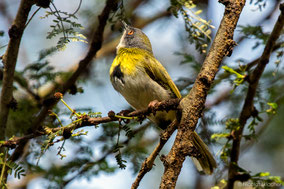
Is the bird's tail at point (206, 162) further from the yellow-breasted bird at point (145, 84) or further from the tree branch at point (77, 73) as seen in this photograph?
the tree branch at point (77, 73)

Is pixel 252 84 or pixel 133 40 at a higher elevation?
pixel 133 40

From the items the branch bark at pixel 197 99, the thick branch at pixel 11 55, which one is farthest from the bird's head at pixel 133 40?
the branch bark at pixel 197 99

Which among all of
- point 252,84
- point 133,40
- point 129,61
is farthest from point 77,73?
point 252,84

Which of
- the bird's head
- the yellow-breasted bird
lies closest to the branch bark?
the yellow-breasted bird

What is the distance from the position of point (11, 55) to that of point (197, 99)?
1.64m

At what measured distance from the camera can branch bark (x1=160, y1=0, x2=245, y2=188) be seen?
1.97 metres

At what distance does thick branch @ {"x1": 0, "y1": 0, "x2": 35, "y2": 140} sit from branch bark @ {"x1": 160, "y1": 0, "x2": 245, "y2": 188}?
1.47 metres

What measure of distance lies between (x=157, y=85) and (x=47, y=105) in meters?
1.11

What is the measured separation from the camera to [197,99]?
2.05 metres

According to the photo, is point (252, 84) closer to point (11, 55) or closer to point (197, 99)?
point (197, 99)

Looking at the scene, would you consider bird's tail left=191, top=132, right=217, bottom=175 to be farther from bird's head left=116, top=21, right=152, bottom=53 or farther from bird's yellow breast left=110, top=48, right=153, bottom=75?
bird's head left=116, top=21, right=152, bottom=53

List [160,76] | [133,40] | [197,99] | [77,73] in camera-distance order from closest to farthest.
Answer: [197,99]
[77,73]
[160,76]
[133,40]

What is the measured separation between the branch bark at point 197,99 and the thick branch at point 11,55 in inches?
58.0

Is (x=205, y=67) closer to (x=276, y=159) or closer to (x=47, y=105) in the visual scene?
(x=47, y=105)
